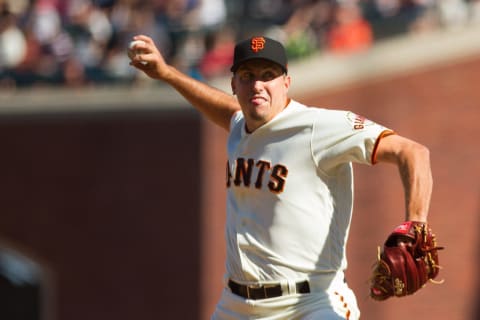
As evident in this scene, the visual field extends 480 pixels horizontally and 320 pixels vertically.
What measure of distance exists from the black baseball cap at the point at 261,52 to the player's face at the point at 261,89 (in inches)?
1.1

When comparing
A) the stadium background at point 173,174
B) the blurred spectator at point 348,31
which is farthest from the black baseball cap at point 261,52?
the blurred spectator at point 348,31

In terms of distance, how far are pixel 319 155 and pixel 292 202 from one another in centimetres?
27

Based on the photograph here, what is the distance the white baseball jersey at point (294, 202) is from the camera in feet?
18.6

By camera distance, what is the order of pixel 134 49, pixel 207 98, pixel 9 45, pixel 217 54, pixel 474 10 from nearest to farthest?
pixel 134 49 < pixel 207 98 < pixel 217 54 < pixel 474 10 < pixel 9 45

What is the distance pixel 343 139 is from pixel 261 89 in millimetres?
501

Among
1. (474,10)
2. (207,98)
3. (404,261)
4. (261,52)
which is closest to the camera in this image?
(404,261)

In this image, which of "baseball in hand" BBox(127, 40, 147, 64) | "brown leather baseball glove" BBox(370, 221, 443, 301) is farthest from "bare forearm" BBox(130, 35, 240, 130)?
"brown leather baseball glove" BBox(370, 221, 443, 301)

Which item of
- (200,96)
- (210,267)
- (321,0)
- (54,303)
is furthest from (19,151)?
(200,96)

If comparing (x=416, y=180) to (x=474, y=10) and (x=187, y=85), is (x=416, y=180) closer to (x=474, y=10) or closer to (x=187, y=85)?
(x=187, y=85)

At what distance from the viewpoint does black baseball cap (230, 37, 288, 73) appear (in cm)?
570

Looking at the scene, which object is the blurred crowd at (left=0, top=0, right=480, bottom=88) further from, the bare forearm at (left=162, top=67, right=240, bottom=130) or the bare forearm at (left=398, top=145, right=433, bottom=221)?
the bare forearm at (left=398, top=145, right=433, bottom=221)

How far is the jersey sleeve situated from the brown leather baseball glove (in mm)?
458

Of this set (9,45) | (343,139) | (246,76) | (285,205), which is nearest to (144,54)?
(246,76)

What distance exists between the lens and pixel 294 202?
5.70 meters
